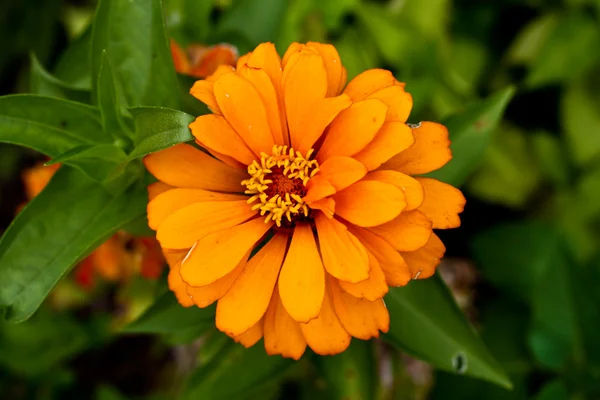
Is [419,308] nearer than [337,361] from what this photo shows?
Yes

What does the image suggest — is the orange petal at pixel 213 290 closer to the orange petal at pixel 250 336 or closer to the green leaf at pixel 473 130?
the orange petal at pixel 250 336

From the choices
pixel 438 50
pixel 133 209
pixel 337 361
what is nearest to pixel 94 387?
pixel 337 361

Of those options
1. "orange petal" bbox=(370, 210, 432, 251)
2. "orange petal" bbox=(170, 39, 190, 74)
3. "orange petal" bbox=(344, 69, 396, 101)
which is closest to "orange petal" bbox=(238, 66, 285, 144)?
"orange petal" bbox=(344, 69, 396, 101)

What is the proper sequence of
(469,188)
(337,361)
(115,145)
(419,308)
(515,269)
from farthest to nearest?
(469,188), (515,269), (337,361), (419,308), (115,145)

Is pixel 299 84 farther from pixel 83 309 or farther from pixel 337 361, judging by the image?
pixel 83 309

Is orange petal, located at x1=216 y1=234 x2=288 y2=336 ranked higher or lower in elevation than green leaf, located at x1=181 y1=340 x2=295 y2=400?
higher

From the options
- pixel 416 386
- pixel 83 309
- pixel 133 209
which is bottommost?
pixel 83 309

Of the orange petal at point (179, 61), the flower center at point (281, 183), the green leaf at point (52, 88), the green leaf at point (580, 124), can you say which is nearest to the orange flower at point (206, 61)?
the orange petal at point (179, 61)

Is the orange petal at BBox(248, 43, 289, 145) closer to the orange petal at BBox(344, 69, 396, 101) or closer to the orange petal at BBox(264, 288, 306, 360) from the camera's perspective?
the orange petal at BBox(344, 69, 396, 101)
